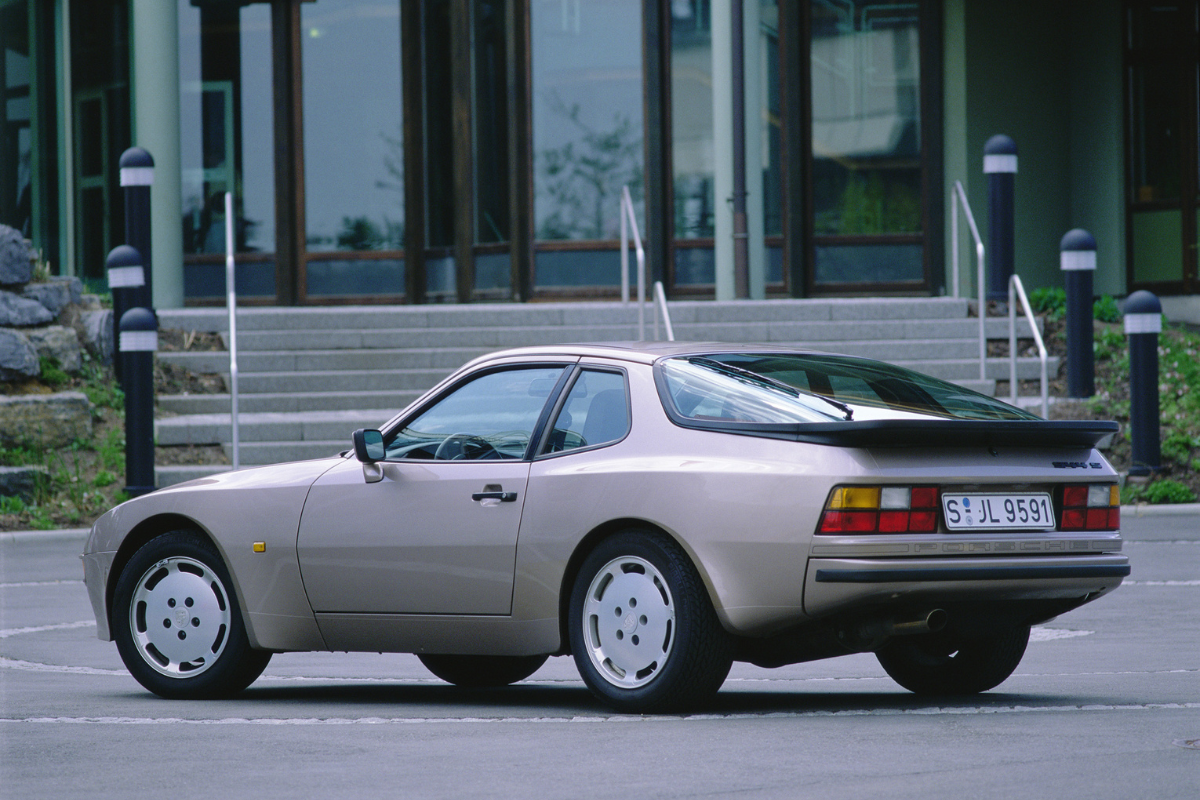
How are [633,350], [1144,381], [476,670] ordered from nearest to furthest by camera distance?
[633,350], [476,670], [1144,381]

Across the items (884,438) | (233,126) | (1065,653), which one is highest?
(233,126)

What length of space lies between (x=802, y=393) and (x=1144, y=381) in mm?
8991

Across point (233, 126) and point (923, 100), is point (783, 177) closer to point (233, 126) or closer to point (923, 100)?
point (923, 100)

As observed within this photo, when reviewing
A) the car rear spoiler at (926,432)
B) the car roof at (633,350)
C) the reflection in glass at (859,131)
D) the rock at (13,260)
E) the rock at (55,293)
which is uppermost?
the reflection in glass at (859,131)

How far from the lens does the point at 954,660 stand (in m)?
7.27

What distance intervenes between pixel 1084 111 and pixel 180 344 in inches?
447

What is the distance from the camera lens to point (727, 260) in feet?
66.0

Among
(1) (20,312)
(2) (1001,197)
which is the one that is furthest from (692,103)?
(1) (20,312)

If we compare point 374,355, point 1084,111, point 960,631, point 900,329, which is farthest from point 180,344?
point 960,631

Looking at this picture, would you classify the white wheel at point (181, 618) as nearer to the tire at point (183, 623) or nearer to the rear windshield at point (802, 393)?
the tire at point (183, 623)

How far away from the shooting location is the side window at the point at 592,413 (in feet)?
22.4

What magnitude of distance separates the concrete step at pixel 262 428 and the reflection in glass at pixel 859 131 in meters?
Result: 7.20

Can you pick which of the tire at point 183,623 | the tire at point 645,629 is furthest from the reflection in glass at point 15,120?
the tire at point 645,629

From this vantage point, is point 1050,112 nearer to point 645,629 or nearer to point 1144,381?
point 1144,381
